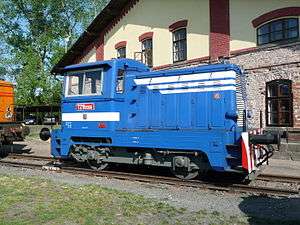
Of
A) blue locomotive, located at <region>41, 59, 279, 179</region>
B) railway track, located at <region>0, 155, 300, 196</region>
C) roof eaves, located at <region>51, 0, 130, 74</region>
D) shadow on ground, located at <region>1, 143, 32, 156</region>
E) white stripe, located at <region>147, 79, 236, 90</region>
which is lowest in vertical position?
railway track, located at <region>0, 155, 300, 196</region>

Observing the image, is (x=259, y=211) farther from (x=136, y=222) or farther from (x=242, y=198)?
(x=136, y=222)

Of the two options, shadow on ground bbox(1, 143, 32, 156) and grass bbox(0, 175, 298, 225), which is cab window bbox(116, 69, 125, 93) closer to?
grass bbox(0, 175, 298, 225)

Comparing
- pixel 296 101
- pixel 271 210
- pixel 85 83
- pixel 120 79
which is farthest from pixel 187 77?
pixel 296 101

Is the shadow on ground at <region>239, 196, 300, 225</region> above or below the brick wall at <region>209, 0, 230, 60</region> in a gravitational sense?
below

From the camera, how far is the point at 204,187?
10477 millimetres

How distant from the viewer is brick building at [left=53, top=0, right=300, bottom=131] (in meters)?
16.5

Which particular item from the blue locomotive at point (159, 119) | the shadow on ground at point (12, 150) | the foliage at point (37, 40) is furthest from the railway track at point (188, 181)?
the foliage at point (37, 40)

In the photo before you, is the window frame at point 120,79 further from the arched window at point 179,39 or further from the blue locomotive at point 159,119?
the arched window at point 179,39

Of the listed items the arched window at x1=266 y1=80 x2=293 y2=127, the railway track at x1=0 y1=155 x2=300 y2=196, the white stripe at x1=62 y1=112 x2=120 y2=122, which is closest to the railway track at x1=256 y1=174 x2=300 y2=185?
the railway track at x1=0 y1=155 x2=300 y2=196

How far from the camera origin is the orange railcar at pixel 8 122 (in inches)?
643

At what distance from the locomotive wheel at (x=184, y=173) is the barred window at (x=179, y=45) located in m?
9.82

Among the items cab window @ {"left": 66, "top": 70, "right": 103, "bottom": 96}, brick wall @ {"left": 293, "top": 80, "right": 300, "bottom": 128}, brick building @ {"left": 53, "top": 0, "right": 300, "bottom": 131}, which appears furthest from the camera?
brick building @ {"left": 53, "top": 0, "right": 300, "bottom": 131}

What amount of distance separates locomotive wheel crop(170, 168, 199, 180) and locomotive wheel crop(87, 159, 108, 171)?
228cm

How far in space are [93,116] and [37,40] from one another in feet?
82.7
